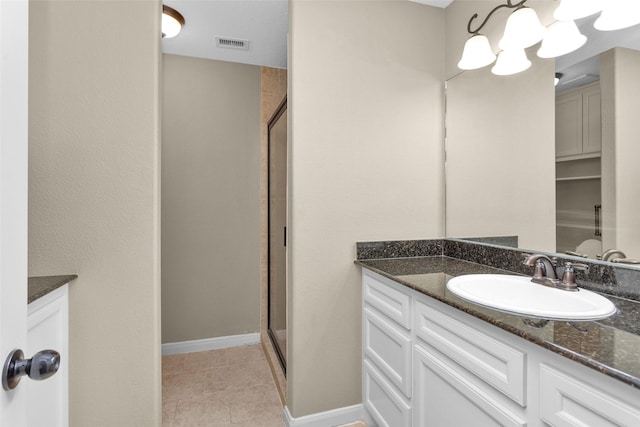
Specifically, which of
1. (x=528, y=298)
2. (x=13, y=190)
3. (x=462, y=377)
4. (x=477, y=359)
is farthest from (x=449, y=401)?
(x=13, y=190)

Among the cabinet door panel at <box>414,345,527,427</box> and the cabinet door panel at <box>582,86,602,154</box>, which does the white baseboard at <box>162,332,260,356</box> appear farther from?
the cabinet door panel at <box>582,86,602,154</box>

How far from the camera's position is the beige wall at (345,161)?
5.83 feet

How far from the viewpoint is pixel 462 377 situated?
112cm

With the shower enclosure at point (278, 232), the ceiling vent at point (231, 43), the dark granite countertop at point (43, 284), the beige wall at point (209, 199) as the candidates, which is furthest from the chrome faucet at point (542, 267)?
the ceiling vent at point (231, 43)

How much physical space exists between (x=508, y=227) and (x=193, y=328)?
2441mm

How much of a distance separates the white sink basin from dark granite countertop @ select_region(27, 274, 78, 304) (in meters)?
1.46

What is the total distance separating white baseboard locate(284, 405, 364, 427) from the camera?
69.8 inches

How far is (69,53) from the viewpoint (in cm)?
140

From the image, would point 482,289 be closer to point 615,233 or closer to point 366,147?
point 615,233

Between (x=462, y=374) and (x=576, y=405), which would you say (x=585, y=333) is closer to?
(x=576, y=405)

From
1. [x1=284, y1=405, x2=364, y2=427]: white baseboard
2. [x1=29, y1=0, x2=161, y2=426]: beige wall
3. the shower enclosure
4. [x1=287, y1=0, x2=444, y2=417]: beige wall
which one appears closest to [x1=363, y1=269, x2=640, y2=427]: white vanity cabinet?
[x1=284, y1=405, x2=364, y2=427]: white baseboard

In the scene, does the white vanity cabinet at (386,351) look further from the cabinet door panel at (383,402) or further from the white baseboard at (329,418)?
the white baseboard at (329,418)

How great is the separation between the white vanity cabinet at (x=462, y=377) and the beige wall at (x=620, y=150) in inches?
27.9

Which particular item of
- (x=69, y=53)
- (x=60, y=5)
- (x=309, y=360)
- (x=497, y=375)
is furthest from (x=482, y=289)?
(x=60, y=5)
